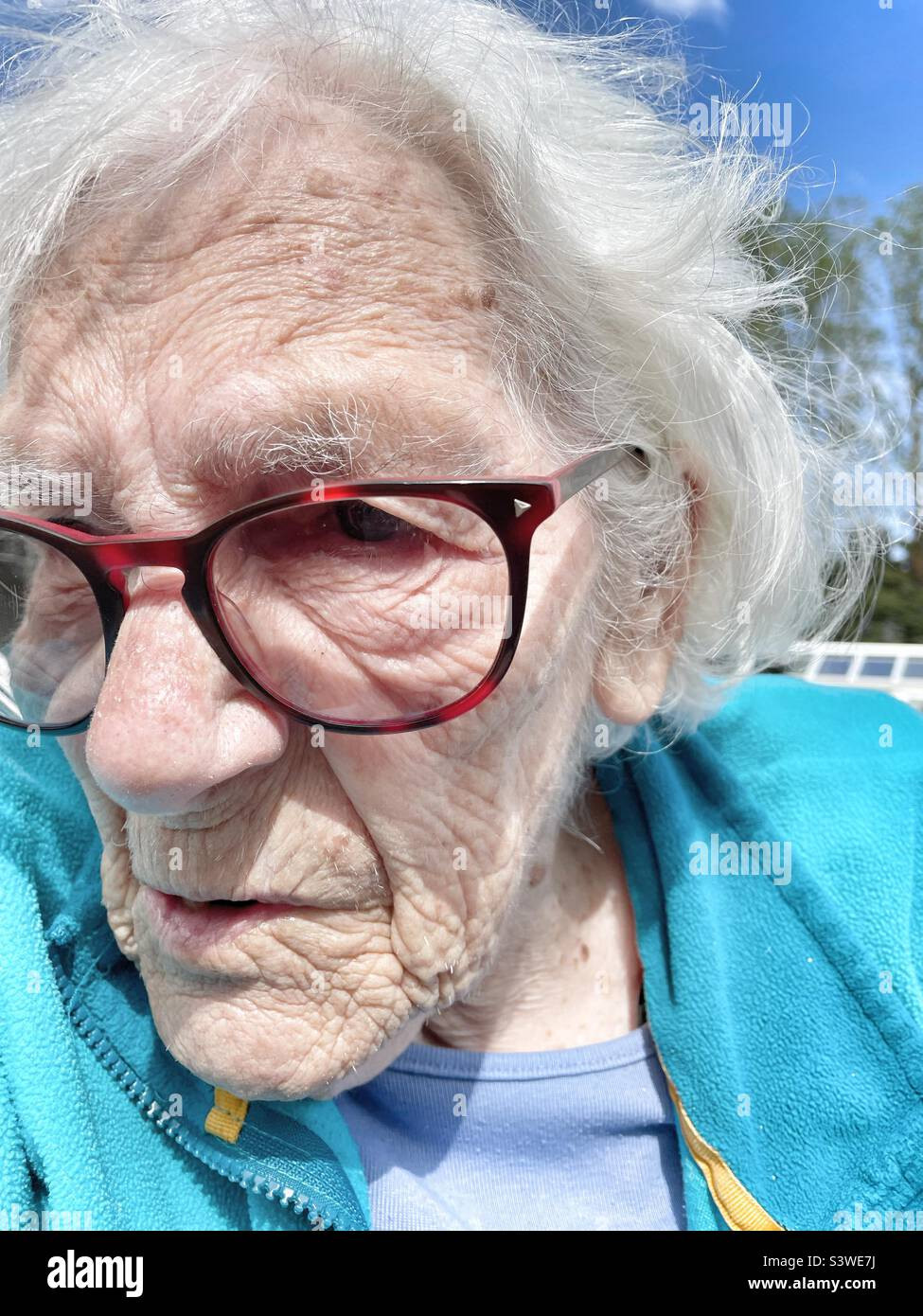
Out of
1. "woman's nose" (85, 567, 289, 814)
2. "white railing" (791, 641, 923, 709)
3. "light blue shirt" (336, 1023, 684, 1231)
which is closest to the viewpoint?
"woman's nose" (85, 567, 289, 814)

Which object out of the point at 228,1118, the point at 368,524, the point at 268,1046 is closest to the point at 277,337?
the point at 368,524

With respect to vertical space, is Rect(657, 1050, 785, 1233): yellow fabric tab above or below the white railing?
below

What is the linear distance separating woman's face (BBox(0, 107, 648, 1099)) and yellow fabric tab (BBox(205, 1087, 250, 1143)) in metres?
0.17

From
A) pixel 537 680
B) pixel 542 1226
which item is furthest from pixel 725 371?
pixel 542 1226

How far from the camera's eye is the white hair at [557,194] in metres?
1.30

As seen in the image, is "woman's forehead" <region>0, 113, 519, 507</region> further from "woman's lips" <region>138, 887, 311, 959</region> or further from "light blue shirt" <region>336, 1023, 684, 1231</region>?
"light blue shirt" <region>336, 1023, 684, 1231</region>

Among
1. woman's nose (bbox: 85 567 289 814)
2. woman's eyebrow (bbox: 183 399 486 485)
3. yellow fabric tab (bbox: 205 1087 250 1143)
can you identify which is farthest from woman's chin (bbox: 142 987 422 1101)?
woman's eyebrow (bbox: 183 399 486 485)

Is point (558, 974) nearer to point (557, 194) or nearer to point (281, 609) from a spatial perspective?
point (281, 609)

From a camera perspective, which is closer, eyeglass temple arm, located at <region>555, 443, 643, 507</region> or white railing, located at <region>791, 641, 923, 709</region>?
eyeglass temple arm, located at <region>555, 443, 643, 507</region>

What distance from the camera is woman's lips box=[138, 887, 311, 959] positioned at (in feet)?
4.31

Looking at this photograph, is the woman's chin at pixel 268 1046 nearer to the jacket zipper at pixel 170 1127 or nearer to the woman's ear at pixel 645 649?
the jacket zipper at pixel 170 1127

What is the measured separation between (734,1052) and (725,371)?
122 cm

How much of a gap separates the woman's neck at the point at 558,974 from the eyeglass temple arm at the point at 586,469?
0.75m

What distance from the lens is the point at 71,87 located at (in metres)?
1.38
